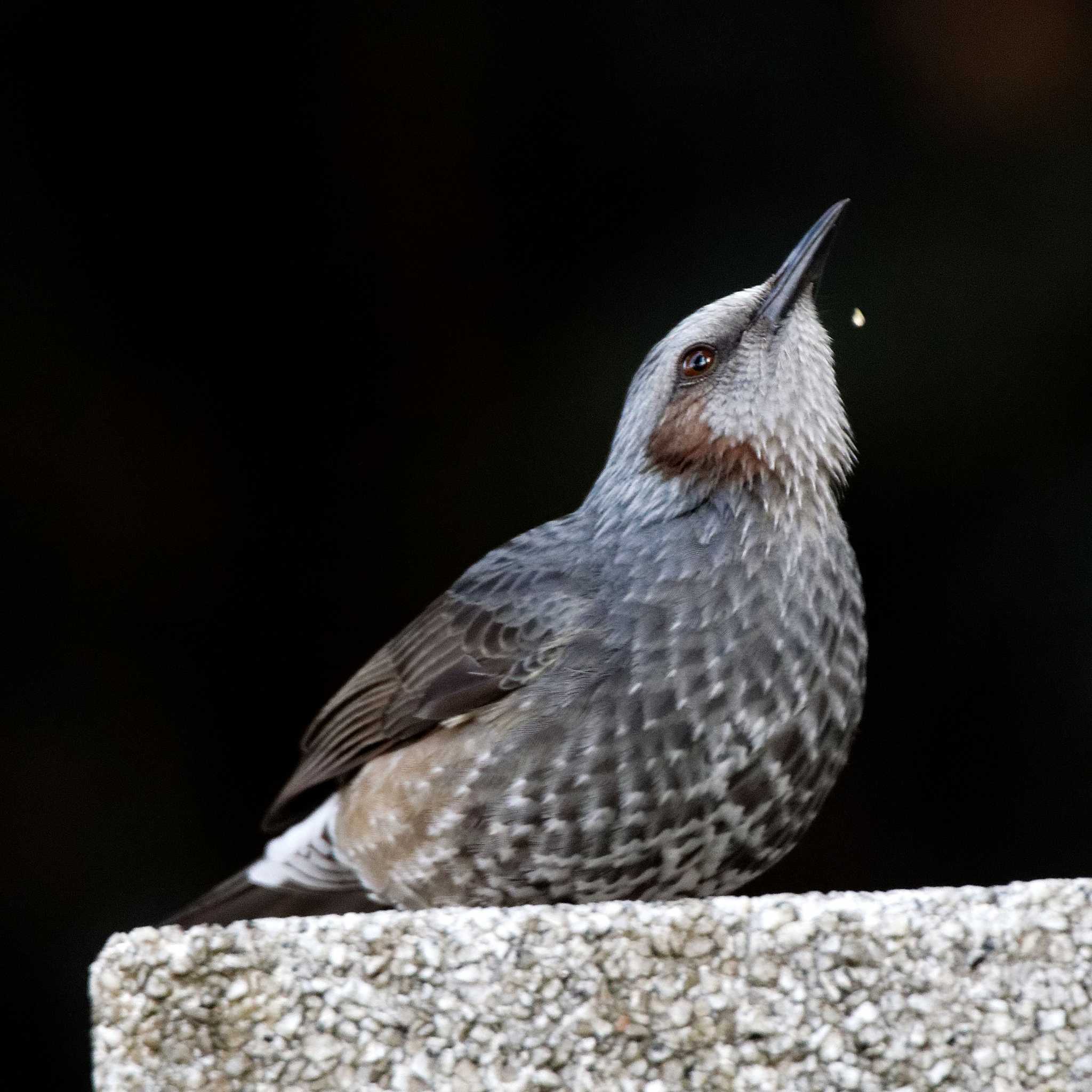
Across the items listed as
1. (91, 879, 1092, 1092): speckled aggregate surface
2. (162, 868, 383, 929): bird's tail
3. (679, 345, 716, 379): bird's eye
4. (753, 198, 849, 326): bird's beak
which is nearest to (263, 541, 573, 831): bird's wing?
(162, 868, 383, 929): bird's tail

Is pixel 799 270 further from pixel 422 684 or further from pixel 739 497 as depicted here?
pixel 422 684

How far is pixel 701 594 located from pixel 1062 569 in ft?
6.18

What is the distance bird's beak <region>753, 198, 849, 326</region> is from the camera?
2.71 m

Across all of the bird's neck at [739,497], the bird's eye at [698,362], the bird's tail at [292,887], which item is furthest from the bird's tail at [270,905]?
the bird's eye at [698,362]

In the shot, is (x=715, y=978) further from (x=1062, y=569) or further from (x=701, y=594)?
(x=1062, y=569)

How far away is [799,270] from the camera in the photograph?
273cm

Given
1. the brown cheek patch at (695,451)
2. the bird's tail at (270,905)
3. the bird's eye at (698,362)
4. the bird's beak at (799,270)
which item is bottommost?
the bird's tail at (270,905)

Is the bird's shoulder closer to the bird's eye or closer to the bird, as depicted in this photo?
the bird

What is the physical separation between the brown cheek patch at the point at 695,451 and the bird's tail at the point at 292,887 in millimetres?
898

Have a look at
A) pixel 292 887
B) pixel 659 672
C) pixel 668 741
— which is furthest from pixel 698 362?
pixel 292 887

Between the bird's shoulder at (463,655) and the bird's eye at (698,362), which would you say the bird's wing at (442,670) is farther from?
the bird's eye at (698,362)

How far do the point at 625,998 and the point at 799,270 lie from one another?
1.44 m

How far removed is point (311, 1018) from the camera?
1.68m

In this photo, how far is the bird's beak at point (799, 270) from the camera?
271 cm
